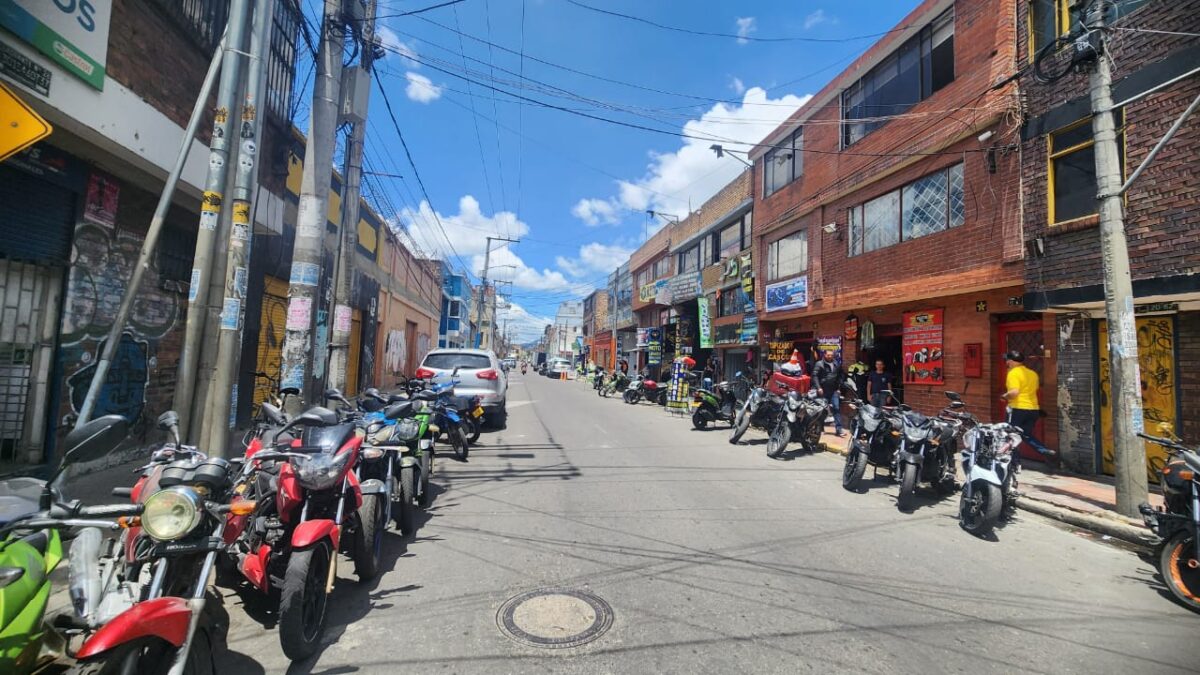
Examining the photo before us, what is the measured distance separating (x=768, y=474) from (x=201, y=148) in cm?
885

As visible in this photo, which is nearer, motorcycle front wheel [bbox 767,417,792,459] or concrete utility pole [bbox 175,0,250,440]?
concrete utility pole [bbox 175,0,250,440]

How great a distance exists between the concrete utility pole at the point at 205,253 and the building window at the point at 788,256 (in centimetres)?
1391

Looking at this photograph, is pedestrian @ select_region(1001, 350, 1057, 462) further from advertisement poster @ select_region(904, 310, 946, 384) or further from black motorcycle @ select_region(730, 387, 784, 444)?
advertisement poster @ select_region(904, 310, 946, 384)

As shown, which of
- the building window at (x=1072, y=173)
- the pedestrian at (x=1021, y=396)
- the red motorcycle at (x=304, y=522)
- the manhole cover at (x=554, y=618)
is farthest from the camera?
the building window at (x=1072, y=173)

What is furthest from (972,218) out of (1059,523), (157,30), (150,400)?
(150,400)

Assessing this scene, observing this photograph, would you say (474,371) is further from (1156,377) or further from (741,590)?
(1156,377)

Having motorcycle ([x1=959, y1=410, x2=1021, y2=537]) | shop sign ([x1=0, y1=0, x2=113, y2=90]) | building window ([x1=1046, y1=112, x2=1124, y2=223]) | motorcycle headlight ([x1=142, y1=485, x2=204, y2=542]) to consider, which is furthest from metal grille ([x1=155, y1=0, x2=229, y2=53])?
building window ([x1=1046, y1=112, x2=1124, y2=223])

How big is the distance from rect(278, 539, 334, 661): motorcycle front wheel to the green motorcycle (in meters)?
0.81

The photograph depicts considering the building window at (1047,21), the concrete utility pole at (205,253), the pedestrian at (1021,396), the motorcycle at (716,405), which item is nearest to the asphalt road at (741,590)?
the pedestrian at (1021,396)

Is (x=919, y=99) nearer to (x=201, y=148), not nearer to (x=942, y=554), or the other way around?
(x=942, y=554)

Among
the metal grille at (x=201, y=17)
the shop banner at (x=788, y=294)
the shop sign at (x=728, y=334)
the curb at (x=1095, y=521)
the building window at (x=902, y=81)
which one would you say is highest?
the building window at (x=902, y=81)

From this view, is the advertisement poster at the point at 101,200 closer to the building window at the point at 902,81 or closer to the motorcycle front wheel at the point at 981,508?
the motorcycle front wheel at the point at 981,508

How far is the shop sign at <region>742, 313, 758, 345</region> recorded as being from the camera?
60.3ft

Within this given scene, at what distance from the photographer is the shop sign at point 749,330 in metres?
18.4
